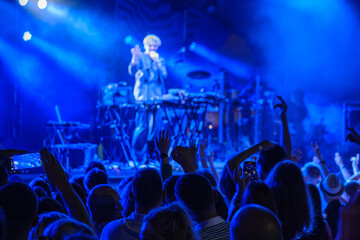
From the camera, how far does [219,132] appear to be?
11383 mm

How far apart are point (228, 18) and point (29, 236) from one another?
13418 millimetres

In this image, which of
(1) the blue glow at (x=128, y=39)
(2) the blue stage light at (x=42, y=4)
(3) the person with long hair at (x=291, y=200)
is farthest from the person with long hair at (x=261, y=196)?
(1) the blue glow at (x=128, y=39)

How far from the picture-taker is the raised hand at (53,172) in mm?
2053

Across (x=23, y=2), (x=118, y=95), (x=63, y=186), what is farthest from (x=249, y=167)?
(x=23, y=2)

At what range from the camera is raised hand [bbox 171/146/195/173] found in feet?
9.69

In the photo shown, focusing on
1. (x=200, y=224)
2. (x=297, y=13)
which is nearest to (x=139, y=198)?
(x=200, y=224)

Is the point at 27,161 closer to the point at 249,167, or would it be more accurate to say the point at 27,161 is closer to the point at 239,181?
the point at 239,181

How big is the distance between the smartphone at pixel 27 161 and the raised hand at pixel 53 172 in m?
0.59

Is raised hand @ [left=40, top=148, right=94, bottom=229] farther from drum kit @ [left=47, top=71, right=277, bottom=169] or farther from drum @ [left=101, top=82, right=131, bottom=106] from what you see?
drum @ [left=101, top=82, right=131, bottom=106]

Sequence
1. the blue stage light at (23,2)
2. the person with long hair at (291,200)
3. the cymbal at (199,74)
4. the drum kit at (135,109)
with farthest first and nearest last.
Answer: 1. the cymbal at (199,74)
2. the blue stage light at (23,2)
3. the drum kit at (135,109)
4. the person with long hair at (291,200)

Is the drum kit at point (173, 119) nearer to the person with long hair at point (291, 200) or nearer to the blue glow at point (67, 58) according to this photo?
the blue glow at point (67, 58)

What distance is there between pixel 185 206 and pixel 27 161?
1.26 m

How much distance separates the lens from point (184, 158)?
297 centimetres

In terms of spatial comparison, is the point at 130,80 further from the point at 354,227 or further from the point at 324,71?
the point at 354,227
